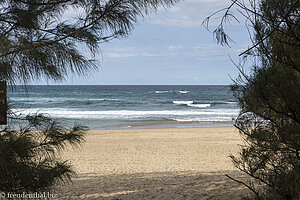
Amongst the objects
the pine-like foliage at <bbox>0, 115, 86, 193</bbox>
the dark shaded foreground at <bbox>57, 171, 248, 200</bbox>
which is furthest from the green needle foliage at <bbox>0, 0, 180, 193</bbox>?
the dark shaded foreground at <bbox>57, 171, 248, 200</bbox>

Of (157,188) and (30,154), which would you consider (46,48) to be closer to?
(30,154)

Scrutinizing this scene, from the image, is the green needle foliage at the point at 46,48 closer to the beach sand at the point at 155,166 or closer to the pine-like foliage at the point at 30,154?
the pine-like foliage at the point at 30,154

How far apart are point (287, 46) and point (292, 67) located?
17 cm

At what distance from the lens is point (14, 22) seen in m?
3.01

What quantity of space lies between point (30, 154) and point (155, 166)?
5.69m

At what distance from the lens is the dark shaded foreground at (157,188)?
463 cm

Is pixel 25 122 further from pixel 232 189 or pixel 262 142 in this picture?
pixel 232 189

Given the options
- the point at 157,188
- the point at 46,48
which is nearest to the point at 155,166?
the point at 157,188

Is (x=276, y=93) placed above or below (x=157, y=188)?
above

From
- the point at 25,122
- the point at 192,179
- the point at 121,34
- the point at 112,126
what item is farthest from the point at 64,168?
the point at 112,126

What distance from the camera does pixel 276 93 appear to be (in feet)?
8.52

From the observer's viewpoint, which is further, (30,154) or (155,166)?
(155,166)

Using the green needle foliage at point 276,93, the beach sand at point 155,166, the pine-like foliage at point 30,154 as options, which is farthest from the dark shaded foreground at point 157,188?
the pine-like foliage at point 30,154

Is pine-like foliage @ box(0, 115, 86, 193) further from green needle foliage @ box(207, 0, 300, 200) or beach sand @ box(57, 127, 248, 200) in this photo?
beach sand @ box(57, 127, 248, 200)
